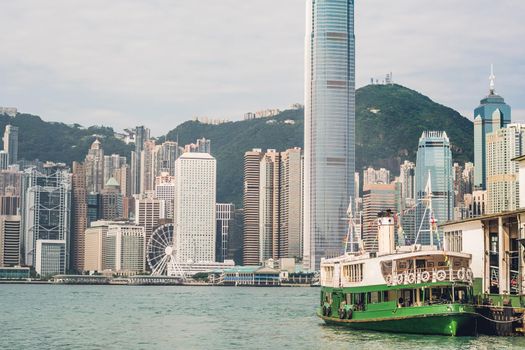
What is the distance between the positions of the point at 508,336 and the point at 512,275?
311cm

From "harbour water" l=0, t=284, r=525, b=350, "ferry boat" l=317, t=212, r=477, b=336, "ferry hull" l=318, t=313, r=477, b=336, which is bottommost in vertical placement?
"harbour water" l=0, t=284, r=525, b=350

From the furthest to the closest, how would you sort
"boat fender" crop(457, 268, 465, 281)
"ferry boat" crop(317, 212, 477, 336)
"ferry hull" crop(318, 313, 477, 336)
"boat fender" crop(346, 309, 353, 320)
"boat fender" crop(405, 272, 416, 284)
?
"boat fender" crop(346, 309, 353, 320), "boat fender" crop(405, 272, 416, 284), "boat fender" crop(457, 268, 465, 281), "ferry boat" crop(317, 212, 477, 336), "ferry hull" crop(318, 313, 477, 336)

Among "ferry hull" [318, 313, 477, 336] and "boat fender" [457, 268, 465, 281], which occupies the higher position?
"boat fender" [457, 268, 465, 281]

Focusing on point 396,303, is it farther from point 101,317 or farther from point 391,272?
point 101,317

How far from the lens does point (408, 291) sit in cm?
5156

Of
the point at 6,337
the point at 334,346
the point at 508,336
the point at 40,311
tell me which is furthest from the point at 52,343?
the point at 40,311

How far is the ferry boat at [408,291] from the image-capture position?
49.8m

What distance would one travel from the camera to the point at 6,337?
63.7 metres

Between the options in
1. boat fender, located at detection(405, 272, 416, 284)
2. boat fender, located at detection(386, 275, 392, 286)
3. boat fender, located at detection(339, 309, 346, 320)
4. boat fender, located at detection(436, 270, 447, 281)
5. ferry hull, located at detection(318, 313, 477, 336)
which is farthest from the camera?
boat fender, located at detection(339, 309, 346, 320)

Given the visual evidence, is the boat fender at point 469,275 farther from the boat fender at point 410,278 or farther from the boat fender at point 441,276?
the boat fender at point 410,278

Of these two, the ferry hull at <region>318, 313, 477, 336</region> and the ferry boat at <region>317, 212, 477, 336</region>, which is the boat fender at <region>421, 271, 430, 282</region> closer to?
the ferry boat at <region>317, 212, 477, 336</region>

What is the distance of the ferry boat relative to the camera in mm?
49812

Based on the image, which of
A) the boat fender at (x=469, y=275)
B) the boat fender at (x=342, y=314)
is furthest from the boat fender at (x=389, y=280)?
the boat fender at (x=342, y=314)

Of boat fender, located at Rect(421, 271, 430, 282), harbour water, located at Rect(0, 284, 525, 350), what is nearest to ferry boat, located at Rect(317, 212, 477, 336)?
boat fender, located at Rect(421, 271, 430, 282)
